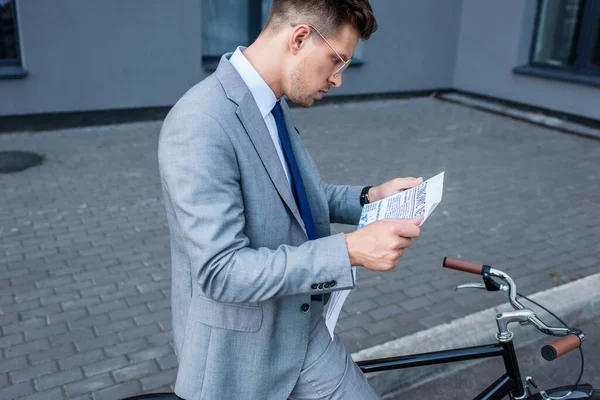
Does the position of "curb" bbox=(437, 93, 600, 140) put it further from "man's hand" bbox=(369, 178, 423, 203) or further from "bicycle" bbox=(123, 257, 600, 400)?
"man's hand" bbox=(369, 178, 423, 203)

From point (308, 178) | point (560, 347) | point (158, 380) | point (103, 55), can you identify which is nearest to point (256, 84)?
point (308, 178)

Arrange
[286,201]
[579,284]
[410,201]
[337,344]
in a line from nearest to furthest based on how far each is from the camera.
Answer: [286,201]
[410,201]
[337,344]
[579,284]

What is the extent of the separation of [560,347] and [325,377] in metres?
0.76

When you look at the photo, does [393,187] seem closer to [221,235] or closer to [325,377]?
[325,377]

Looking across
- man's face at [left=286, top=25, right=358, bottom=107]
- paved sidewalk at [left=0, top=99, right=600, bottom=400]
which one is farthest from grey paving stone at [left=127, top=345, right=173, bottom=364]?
man's face at [left=286, top=25, right=358, bottom=107]

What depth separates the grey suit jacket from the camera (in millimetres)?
1602

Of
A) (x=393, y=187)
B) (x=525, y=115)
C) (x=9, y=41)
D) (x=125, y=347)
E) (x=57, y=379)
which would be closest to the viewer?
(x=393, y=187)

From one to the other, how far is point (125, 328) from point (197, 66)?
5.91 metres

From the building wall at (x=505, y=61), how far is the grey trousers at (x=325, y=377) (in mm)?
8689

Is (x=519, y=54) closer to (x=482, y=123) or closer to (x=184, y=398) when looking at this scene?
(x=482, y=123)

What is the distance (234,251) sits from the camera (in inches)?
63.7

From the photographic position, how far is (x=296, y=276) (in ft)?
5.38

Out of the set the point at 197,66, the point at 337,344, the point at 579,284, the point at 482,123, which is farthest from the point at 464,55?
the point at 337,344

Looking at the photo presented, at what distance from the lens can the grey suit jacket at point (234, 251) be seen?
A: 5.25ft
